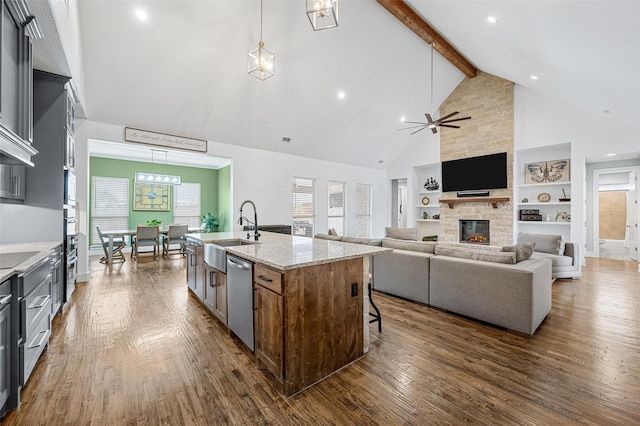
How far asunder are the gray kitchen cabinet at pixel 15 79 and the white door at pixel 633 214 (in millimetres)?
10395

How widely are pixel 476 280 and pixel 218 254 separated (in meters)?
2.77

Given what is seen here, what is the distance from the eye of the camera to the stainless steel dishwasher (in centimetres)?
220

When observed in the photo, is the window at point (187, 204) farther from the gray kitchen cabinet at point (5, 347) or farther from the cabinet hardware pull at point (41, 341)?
the gray kitchen cabinet at point (5, 347)

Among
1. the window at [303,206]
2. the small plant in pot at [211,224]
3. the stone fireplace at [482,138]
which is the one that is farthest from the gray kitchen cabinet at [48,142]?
the stone fireplace at [482,138]

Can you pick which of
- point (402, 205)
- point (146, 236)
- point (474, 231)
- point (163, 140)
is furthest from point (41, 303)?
point (402, 205)

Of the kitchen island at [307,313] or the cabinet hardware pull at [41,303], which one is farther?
the cabinet hardware pull at [41,303]

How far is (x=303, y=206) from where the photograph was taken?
768 cm

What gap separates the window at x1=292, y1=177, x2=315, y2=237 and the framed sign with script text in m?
2.60

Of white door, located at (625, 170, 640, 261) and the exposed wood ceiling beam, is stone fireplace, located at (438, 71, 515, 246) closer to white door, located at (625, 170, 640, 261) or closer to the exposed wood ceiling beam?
the exposed wood ceiling beam

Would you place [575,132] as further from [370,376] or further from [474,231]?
[370,376]

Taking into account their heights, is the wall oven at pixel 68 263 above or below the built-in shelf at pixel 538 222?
below

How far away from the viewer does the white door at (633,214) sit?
6366mm

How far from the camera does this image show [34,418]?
1.62 metres

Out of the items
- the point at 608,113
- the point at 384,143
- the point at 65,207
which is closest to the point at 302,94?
the point at 384,143
